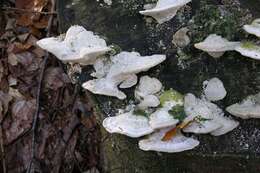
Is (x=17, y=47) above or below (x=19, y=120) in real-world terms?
above

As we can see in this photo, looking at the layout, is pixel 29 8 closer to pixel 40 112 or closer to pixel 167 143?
pixel 40 112

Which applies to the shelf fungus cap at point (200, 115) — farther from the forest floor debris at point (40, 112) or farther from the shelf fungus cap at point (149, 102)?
the forest floor debris at point (40, 112)

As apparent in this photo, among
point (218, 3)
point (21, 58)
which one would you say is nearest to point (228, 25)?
point (218, 3)

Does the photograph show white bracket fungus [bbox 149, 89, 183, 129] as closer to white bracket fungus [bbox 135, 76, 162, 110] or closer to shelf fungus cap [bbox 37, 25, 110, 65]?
white bracket fungus [bbox 135, 76, 162, 110]

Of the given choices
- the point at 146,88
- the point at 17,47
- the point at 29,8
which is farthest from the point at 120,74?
the point at 29,8

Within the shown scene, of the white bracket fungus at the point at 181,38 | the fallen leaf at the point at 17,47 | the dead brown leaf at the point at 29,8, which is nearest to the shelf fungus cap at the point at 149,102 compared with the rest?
the white bracket fungus at the point at 181,38
